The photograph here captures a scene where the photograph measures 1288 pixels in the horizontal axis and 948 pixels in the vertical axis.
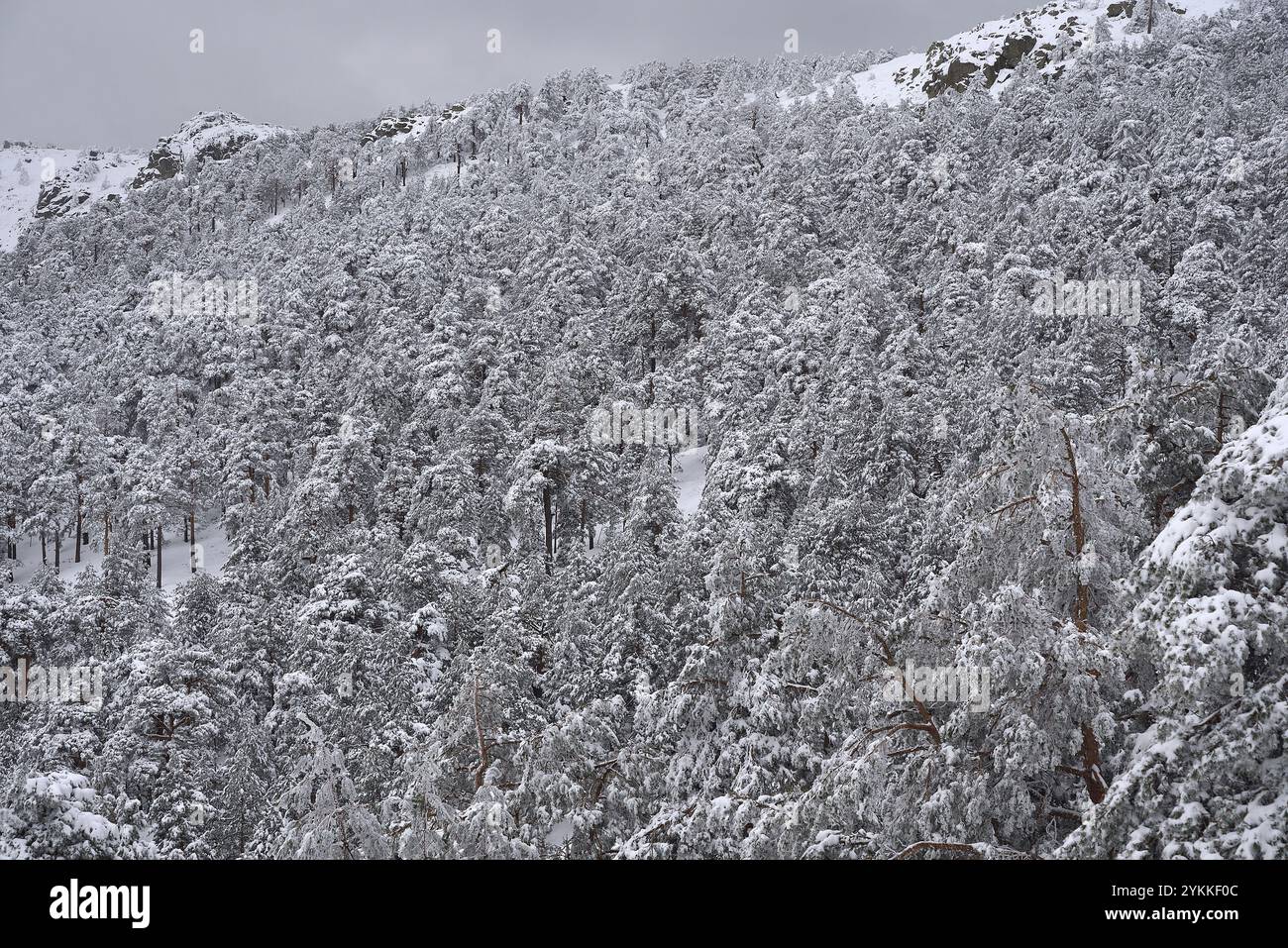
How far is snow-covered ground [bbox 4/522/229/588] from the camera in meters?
59.9

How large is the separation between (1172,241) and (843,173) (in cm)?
3116

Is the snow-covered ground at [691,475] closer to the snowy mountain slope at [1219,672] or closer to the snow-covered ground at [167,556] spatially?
the snow-covered ground at [167,556]

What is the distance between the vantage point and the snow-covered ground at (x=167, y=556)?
197ft

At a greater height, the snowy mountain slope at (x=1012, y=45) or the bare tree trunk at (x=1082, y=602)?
the snowy mountain slope at (x=1012, y=45)

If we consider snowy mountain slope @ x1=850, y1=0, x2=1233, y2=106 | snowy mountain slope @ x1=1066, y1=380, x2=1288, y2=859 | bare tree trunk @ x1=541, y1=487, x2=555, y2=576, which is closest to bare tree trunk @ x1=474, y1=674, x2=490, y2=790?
snowy mountain slope @ x1=1066, y1=380, x2=1288, y2=859

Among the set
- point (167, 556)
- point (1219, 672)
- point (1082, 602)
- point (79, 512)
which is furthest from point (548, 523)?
point (79, 512)

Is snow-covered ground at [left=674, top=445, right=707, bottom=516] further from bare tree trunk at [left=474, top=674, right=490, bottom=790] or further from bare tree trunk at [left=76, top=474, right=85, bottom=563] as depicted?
bare tree trunk at [left=76, top=474, right=85, bottom=563]

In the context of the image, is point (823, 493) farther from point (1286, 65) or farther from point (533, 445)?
point (1286, 65)

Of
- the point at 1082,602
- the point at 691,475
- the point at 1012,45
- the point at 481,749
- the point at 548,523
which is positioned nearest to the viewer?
the point at 1082,602

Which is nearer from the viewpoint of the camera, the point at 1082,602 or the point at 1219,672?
the point at 1219,672

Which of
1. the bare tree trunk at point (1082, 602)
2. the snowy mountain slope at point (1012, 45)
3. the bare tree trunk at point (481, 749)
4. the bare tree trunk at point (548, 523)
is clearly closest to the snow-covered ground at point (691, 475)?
the bare tree trunk at point (548, 523)

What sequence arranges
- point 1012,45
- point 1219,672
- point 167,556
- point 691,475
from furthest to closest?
point 1012,45 → point 167,556 → point 691,475 → point 1219,672

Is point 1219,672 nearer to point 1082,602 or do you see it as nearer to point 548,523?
point 1082,602

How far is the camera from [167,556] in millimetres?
64062
